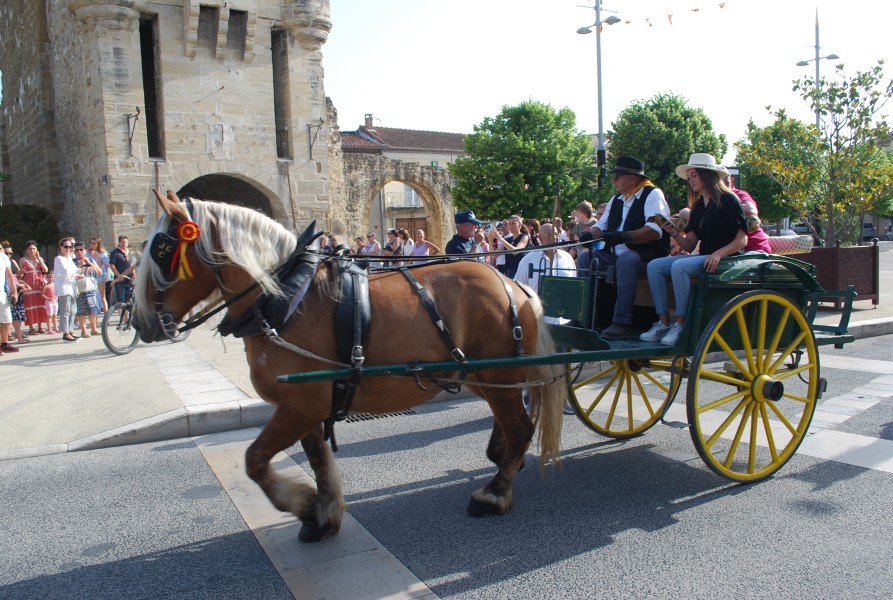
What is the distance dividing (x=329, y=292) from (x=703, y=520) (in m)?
2.54

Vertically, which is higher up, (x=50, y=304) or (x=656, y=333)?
(x=656, y=333)

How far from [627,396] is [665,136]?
25.5 metres

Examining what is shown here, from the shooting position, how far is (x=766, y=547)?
3441 mm

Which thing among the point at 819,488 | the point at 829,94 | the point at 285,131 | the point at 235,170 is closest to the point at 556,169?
the point at 285,131

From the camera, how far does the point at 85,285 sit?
11305 millimetres

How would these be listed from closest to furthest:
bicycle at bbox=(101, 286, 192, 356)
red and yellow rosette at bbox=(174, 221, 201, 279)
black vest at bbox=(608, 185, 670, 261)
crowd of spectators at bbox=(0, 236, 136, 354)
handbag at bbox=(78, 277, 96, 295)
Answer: red and yellow rosette at bbox=(174, 221, 201, 279) < black vest at bbox=(608, 185, 670, 261) < bicycle at bbox=(101, 286, 192, 356) < crowd of spectators at bbox=(0, 236, 136, 354) < handbag at bbox=(78, 277, 96, 295)

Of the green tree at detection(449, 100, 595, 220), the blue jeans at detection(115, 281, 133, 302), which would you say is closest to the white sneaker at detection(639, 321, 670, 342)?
the blue jeans at detection(115, 281, 133, 302)

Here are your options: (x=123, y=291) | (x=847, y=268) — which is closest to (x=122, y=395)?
(x=123, y=291)

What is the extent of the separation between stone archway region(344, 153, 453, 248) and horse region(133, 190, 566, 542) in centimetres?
2360

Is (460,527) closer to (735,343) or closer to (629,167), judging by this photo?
(735,343)

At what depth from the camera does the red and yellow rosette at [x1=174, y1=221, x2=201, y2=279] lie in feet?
10.9

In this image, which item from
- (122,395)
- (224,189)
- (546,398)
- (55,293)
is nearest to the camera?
(546,398)

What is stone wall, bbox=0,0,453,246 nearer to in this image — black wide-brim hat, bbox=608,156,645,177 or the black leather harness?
the black leather harness

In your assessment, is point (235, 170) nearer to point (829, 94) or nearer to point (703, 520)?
point (829, 94)
